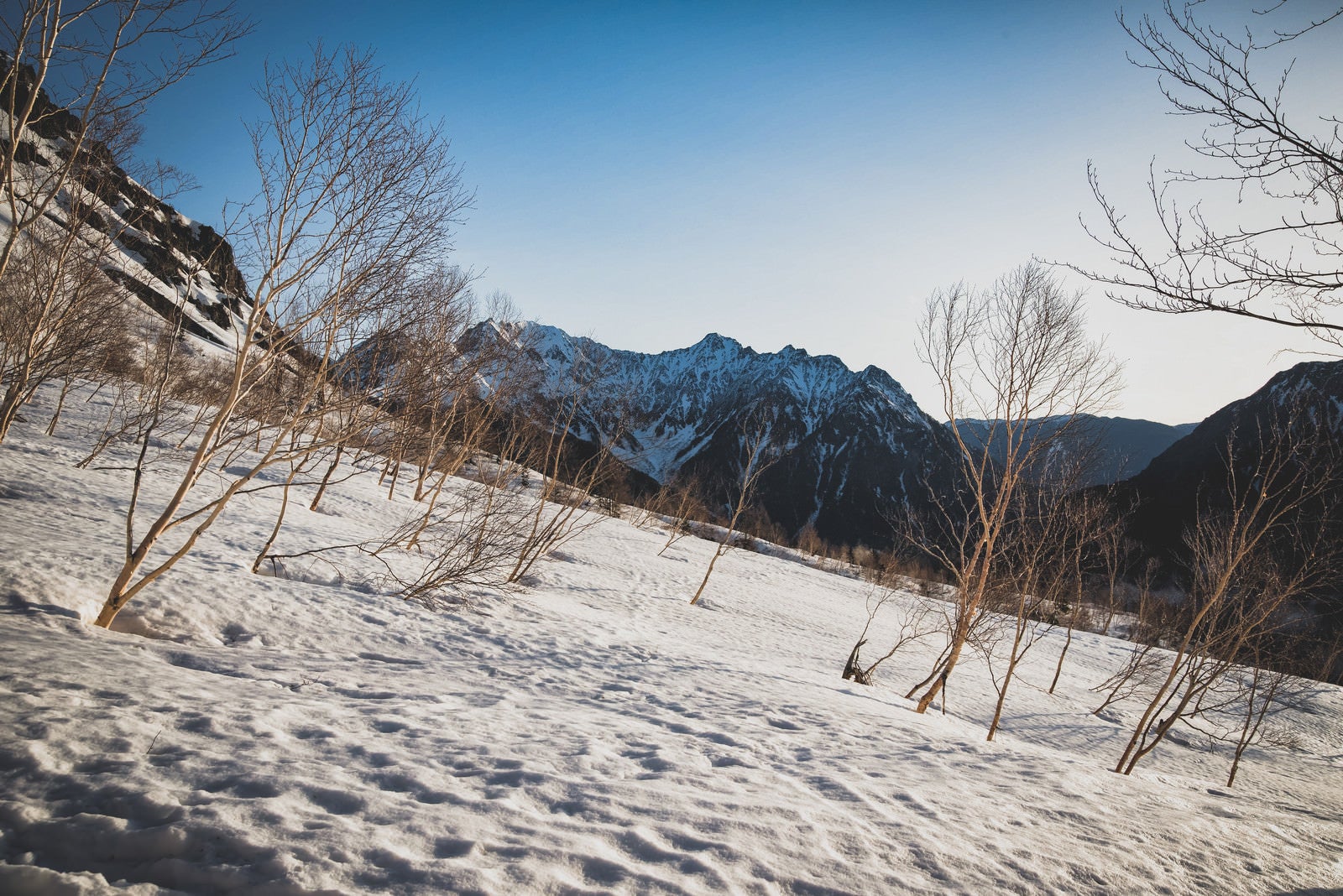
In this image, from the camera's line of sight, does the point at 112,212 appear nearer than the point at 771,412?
Yes

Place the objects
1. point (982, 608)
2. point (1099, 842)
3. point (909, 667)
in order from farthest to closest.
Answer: point (909, 667) < point (982, 608) < point (1099, 842)

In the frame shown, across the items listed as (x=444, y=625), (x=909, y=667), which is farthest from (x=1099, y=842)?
(x=909, y=667)

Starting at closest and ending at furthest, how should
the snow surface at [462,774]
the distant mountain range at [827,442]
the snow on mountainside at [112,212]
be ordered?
1. the snow surface at [462,774]
2. the snow on mountainside at [112,212]
3. the distant mountain range at [827,442]

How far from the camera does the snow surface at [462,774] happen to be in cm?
201

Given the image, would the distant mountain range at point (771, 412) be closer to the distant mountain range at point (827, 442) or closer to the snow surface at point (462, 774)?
the distant mountain range at point (827, 442)

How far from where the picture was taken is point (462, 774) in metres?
2.88

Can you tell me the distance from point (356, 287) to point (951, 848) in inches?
275

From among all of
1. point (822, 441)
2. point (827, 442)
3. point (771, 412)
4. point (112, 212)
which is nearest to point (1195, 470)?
point (771, 412)

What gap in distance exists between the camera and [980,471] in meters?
7.67

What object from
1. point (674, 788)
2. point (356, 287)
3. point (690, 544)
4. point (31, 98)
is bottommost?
point (690, 544)

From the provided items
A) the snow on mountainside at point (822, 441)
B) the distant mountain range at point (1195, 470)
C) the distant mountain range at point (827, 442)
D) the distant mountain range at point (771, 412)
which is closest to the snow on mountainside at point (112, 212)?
the distant mountain range at point (771, 412)

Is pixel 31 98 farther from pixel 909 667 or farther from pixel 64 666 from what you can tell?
pixel 909 667

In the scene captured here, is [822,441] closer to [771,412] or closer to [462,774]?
[771,412]

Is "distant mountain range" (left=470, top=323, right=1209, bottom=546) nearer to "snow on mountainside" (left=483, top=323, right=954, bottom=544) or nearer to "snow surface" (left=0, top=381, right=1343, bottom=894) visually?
"snow on mountainside" (left=483, top=323, right=954, bottom=544)
